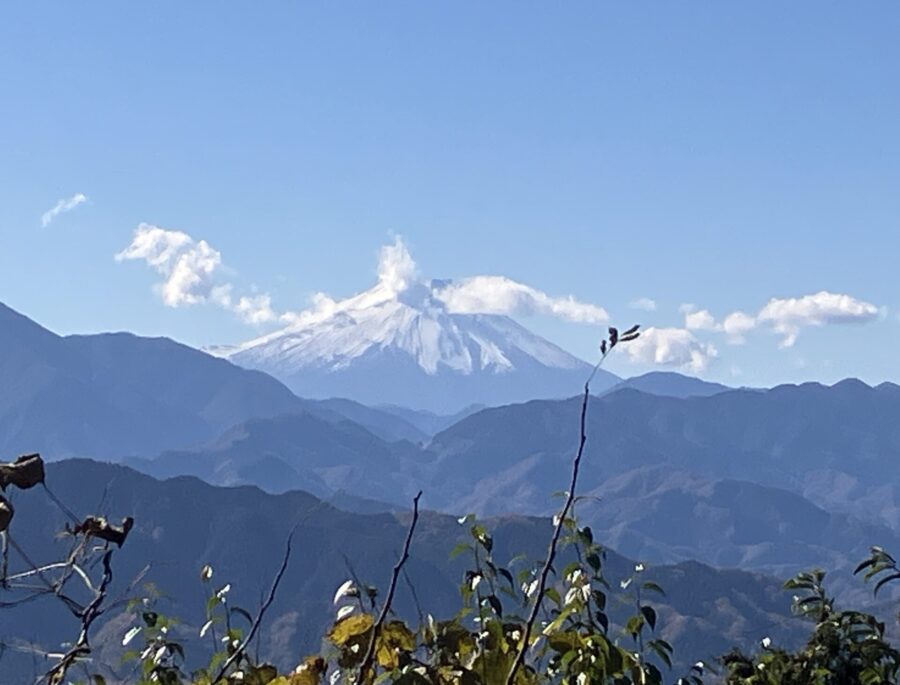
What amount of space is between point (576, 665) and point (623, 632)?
115cm

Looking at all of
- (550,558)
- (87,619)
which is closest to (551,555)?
(550,558)

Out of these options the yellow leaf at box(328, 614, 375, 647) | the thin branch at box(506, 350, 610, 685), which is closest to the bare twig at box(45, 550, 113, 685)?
the yellow leaf at box(328, 614, 375, 647)

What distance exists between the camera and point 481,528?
16.1 ft

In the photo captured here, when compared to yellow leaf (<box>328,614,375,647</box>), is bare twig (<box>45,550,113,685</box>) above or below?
above

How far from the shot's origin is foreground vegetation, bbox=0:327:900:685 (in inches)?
93.0

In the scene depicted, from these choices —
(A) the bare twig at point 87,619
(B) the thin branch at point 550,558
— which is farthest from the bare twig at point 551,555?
(A) the bare twig at point 87,619

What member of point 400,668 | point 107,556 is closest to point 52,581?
point 107,556

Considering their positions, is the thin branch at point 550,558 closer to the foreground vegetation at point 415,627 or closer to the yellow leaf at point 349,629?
the foreground vegetation at point 415,627

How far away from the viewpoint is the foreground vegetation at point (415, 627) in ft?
7.75

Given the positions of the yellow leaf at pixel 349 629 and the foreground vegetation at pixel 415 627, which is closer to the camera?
the foreground vegetation at pixel 415 627

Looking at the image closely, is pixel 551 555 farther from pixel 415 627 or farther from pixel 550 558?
pixel 415 627

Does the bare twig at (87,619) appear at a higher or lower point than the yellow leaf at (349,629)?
higher

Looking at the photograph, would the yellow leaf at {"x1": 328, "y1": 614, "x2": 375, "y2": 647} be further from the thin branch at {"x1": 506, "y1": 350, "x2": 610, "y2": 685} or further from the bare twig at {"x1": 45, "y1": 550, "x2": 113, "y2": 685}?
the bare twig at {"x1": 45, "y1": 550, "x2": 113, "y2": 685}

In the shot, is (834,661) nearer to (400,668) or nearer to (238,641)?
(238,641)
